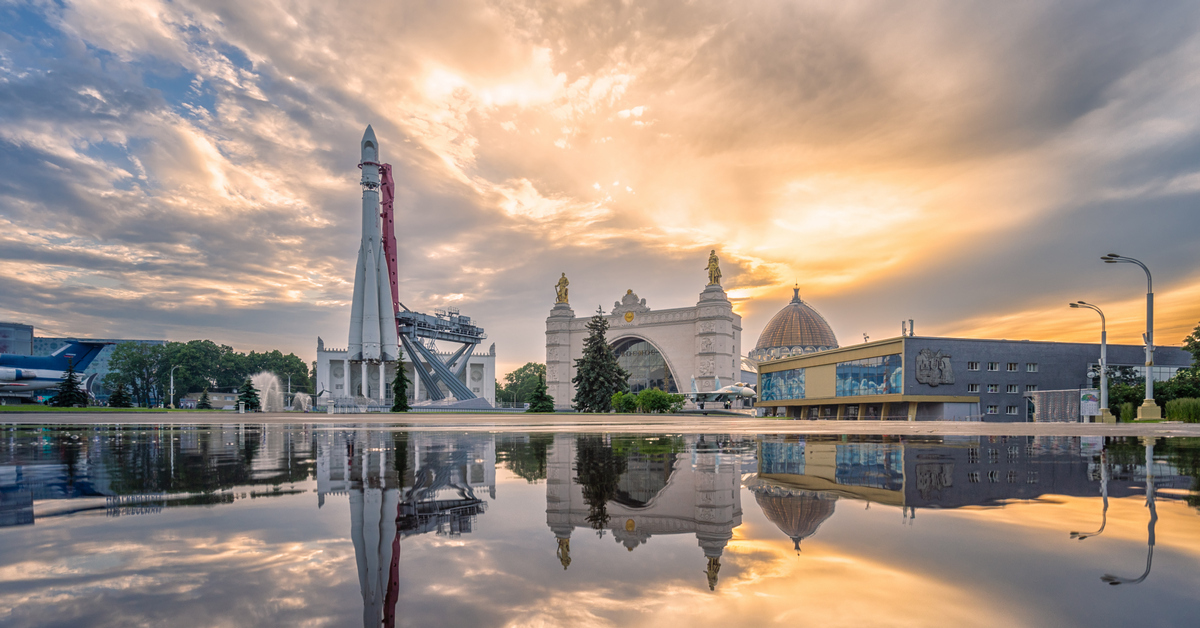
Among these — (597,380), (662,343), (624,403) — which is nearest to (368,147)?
(597,380)

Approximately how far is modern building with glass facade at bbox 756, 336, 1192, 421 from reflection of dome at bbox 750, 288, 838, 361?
61392mm

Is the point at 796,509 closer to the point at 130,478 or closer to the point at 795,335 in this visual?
the point at 130,478

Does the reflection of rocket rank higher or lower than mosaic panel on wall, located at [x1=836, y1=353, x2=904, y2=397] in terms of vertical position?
higher

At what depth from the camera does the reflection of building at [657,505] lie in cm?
284

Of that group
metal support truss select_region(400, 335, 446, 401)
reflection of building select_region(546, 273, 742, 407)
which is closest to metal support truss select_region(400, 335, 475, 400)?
metal support truss select_region(400, 335, 446, 401)

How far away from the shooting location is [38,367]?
47.0 meters

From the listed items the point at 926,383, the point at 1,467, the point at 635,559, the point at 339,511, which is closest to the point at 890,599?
the point at 635,559

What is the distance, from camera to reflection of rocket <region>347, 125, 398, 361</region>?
5375cm

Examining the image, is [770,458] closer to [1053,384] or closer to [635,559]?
[635,559]

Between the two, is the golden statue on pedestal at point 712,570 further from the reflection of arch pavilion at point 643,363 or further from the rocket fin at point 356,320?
the reflection of arch pavilion at point 643,363

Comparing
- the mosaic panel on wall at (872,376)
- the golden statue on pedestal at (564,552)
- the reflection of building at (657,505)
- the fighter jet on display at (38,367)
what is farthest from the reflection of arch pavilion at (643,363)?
the golden statue on pedestal at (564,552)

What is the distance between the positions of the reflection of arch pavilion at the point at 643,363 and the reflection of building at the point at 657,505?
280 feet

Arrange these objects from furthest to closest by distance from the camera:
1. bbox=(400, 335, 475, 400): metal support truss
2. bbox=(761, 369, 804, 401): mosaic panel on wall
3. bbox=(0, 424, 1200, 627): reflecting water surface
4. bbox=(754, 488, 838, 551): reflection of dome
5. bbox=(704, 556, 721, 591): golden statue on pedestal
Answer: bbox=(400, 335, 475, 400): metal support truss
bbox=(761, 369, 804, 401): mosaic panel on wall
bbox=(754, 488, 838, 551): reflection of dome
bbox=(704, 556, 721, 591): golden statue on pedestal
bbox=(0, 424, 1200, 627): reflecting water surface

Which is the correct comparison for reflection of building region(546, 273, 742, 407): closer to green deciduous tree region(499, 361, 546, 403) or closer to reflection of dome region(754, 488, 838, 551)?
green deciduous tree region(499, 361, 546, 403)
